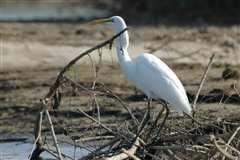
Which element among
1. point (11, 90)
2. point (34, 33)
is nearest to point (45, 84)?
point (11, 90)

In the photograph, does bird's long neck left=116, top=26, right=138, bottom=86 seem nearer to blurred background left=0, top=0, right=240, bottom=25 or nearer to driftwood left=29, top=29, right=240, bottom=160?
driftwood left=29, top=29, right=240, bottom=160

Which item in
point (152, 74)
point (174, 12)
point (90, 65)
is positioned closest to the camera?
point (152, 74)

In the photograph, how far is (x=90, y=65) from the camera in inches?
461

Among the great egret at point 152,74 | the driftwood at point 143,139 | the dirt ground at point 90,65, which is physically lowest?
the dirt ground at point 90,65

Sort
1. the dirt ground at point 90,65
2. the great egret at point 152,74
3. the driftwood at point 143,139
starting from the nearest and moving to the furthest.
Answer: the driftwood at point 143,139 < the great egret at point 152,74 < the dirt ground at point 90,65

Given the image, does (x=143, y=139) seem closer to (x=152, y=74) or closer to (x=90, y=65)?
(x=152, y=74)

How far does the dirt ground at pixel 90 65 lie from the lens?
8.66 m

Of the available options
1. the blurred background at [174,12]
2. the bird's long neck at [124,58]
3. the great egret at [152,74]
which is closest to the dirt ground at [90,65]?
the blurred background at [174,12]

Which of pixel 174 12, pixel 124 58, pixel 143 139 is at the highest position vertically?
pixel 124 58

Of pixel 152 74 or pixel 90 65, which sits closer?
pixel 152 74

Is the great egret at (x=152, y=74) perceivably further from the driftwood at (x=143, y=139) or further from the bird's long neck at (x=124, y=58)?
the driftwood at (x=143, y=139)

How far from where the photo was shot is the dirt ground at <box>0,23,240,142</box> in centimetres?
866

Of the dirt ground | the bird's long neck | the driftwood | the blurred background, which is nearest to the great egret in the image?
the bird's long neck

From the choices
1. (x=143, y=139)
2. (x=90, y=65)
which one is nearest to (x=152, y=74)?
(x=143, y=139)
